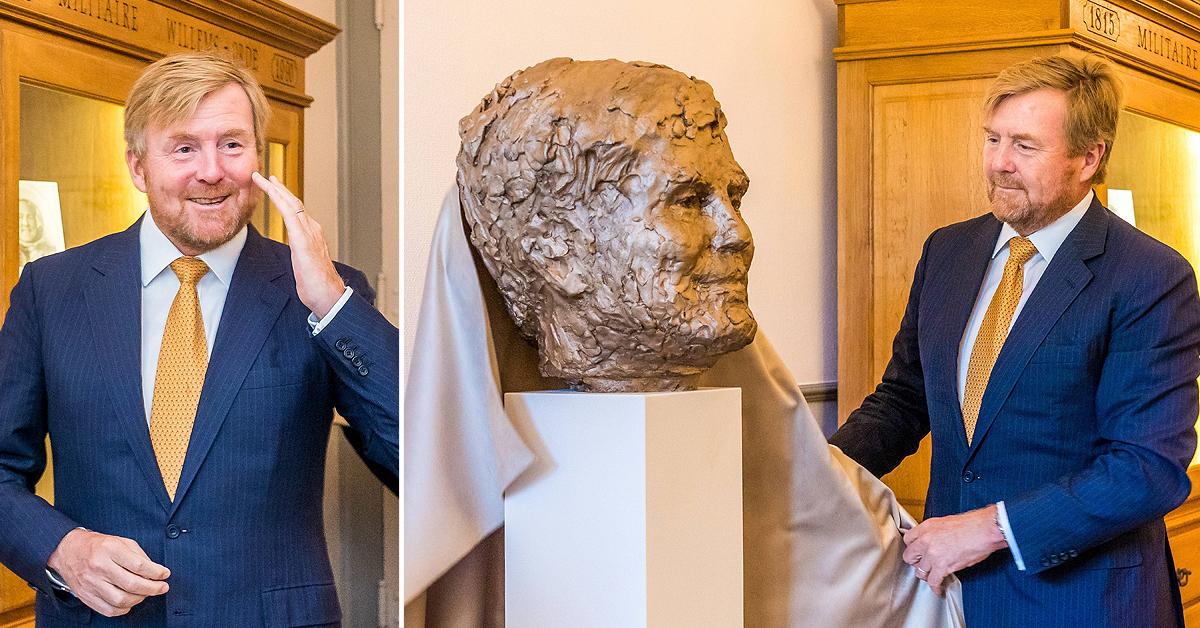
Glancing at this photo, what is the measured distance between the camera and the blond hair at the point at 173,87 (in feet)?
2.46

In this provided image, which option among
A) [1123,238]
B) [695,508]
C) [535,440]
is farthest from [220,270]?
[1123,238]

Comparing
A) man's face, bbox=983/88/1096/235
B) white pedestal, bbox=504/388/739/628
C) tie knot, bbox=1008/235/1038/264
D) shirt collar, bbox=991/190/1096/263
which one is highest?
man's face, bbox=983/88/1096/235

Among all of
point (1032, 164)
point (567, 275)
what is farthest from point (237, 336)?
point (1032, 164)

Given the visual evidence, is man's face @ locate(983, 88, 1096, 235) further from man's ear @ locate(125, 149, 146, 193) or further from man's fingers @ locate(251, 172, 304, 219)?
man's ear @ locate(125, 149, 146, 193)

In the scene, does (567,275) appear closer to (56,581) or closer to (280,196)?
(280,196)

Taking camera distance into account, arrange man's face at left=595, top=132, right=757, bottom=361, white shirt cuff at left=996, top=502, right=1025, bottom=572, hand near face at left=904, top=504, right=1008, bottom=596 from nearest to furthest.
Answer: man's face at left=595, top=132, right=757, bottom=361, hand near face at left=904, top=504, right=1008, bottom=596, white shirt cuff at left=996, top=502, right=1025, bottom=572

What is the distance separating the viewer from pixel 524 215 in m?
1.27

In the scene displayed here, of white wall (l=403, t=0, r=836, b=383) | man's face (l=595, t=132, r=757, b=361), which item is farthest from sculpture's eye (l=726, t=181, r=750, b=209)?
Result: white wall (l=403, t=0, r=836, b=383)

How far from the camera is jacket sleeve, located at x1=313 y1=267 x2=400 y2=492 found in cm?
95

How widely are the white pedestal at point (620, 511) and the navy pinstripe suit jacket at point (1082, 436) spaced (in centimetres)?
66

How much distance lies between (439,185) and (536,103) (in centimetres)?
111

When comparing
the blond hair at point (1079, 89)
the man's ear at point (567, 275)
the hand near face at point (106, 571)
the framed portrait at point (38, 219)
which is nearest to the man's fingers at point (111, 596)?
the hand near face at point (106, 571)

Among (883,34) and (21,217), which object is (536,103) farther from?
(883,34)

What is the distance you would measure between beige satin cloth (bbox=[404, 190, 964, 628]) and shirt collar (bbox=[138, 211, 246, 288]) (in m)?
0.39
